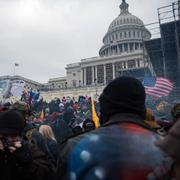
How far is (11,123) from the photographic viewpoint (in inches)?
86.7

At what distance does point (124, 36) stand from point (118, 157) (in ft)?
247

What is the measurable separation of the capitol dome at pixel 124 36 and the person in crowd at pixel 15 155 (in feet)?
232

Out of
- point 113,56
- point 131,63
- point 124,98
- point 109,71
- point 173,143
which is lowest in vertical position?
point 173,143

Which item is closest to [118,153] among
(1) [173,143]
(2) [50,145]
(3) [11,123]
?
(1) [173,143]

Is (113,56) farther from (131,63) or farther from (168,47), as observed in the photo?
(168,47)

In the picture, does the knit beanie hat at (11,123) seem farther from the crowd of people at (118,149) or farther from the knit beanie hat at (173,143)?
the knit beanie hat at (173,143)

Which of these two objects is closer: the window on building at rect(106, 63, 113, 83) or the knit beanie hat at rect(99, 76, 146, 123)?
the knit beanie hat at rect(99, 76, 146, 123)

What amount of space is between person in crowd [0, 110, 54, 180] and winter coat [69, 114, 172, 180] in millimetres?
670

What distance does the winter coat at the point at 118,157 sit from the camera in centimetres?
131

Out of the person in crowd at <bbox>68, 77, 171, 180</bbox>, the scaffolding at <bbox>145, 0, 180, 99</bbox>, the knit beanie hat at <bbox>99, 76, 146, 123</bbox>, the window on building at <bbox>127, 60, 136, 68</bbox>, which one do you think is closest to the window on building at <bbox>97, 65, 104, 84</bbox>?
the window on building at <bbox>127, 60, 136, 68</bbox>

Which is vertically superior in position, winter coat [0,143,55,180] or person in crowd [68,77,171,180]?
person in crowd [68,77,171,180]

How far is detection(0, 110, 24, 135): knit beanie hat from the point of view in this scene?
213 cm

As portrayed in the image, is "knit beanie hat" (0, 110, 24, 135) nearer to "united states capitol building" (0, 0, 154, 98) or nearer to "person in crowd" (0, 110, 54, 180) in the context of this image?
"person in crowd" (0, 110, 54, 180)

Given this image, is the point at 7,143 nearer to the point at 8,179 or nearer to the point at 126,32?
the point at 8,179
